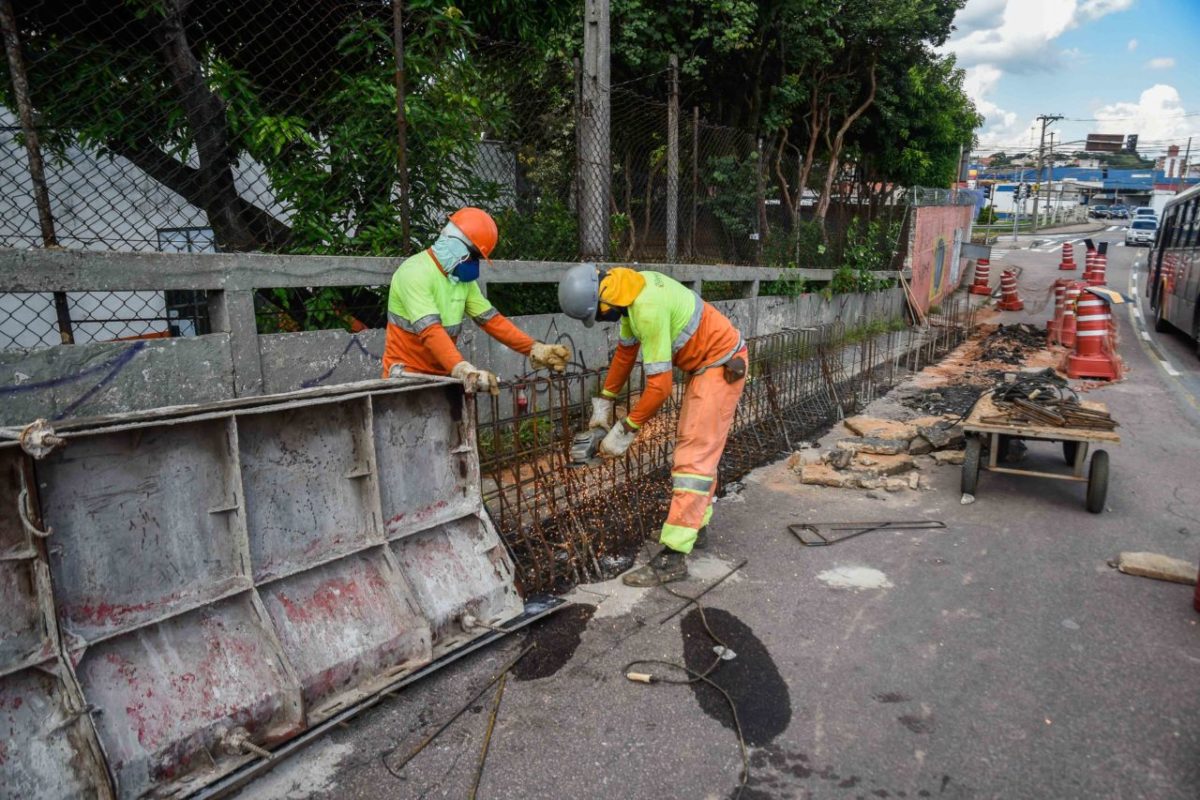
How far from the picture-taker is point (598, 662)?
3445mm

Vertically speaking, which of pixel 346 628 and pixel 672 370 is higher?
pixel 672 370

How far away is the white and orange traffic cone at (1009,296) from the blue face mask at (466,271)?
1940 centimetres

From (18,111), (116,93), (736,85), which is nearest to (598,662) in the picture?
(18,111)

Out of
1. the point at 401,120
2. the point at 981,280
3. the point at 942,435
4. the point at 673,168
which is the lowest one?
the point at 942,435

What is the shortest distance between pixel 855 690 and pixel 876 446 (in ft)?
14.0

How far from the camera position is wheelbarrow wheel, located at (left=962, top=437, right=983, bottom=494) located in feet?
18.7

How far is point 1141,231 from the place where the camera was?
39969 mm

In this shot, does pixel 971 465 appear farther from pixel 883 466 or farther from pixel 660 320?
pixel 660 320

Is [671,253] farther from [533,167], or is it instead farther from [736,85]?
[736,85]

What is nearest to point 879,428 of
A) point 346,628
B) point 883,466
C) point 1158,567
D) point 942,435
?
point 942,435

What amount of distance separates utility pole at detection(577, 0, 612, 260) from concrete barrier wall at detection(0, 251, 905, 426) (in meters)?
1.57

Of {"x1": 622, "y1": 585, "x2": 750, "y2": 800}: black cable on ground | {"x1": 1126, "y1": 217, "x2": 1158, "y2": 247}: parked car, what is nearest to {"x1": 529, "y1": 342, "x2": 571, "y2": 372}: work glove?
{"x1": 622, "y1": 585, "x2": 750, "y2": 800}: black cable on ground

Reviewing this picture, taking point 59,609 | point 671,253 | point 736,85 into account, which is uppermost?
point 736,85

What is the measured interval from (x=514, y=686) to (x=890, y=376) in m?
9.45
